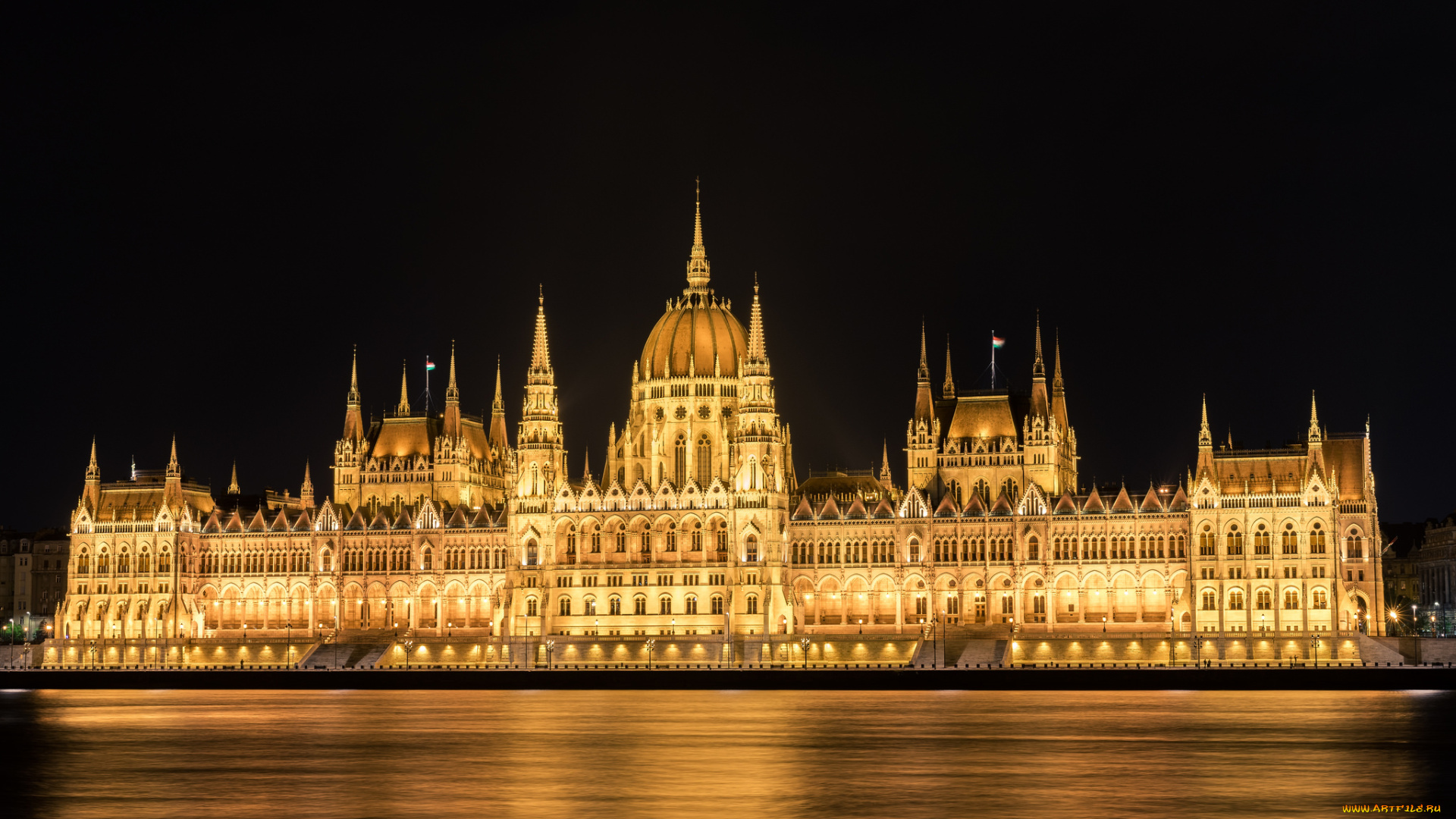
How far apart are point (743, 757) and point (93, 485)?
106 meters

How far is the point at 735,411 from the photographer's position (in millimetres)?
156500

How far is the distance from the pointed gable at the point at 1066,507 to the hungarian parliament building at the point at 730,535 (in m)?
0.39

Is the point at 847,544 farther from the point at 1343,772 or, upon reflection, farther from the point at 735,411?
the point at 1343,772

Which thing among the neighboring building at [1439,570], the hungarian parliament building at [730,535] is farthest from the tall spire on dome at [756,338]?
the neighboring building at [1439,570]

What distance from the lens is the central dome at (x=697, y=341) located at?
15850cm

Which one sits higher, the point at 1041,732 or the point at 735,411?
the point at 735,411

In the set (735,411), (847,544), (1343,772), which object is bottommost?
(1343,772)

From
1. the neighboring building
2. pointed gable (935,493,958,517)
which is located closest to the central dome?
pointed gable (935,493,958,517)

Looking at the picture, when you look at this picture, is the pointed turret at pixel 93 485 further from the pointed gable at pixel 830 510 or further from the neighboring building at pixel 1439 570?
the neighboring building at pixel 1439 570

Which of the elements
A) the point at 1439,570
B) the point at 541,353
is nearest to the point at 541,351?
the point at 541,353

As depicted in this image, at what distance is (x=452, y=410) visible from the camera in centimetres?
17125

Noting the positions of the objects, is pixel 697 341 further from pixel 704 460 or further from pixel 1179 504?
pixel 1179 504

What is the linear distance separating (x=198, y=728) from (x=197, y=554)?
73840 millimetres

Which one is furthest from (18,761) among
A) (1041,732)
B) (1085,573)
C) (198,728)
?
(1085,573)
